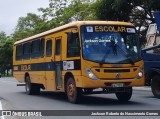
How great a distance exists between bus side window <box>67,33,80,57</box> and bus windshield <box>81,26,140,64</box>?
1.08 ft

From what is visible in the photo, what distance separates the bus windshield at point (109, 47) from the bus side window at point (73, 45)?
328mm

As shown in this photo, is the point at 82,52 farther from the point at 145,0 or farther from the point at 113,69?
the point at 145,0

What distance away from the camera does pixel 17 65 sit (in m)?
22.6

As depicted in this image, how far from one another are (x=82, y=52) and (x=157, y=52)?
4.88 meters

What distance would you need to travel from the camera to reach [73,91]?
47.2ft

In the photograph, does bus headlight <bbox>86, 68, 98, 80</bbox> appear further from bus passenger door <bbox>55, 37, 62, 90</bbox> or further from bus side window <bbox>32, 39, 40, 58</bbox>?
bus side window <bbox>32, 39, 40, 58</bbox>

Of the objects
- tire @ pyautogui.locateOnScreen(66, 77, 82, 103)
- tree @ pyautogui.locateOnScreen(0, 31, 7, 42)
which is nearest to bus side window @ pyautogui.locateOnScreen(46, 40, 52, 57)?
tire @ pyautogui.locateOnScreen(66, 77, 82, 103)

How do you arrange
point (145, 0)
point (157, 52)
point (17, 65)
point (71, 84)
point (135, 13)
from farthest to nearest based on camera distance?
point (135, 13) → point (145, 0) → point (17, 65) → point (157, 52) → point (71, 84)

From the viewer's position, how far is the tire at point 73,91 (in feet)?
46.5

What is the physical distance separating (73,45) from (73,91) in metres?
1.60

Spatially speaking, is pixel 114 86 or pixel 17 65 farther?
pixel 17 65

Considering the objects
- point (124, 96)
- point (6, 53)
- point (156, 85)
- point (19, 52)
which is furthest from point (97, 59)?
point (6, 53)

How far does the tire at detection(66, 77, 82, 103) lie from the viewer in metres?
14.2

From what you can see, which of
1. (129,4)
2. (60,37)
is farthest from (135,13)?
(60,37)
